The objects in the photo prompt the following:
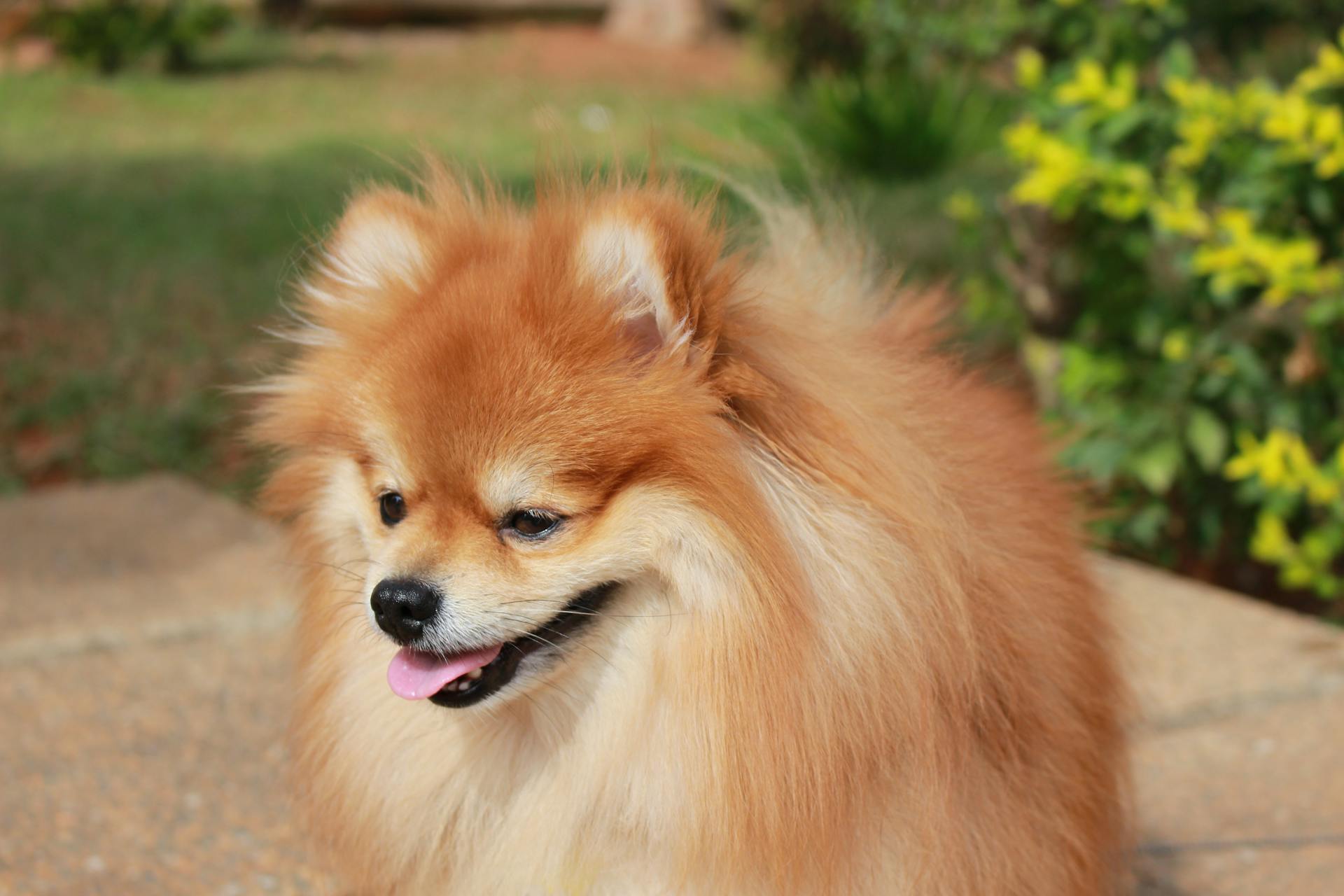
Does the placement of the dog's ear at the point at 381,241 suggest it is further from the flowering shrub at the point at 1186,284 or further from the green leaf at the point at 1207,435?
the green leaf at the point at 1207,435

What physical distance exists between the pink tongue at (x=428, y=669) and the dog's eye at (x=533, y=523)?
0.18 m

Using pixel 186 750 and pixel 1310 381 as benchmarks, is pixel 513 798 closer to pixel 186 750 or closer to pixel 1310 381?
pixel 186 750

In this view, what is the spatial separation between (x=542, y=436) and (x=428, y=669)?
0.41 meters

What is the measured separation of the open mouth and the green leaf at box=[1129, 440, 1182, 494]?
8.19 ft

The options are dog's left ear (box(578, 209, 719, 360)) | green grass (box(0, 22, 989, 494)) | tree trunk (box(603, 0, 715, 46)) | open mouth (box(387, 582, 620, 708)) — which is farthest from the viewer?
tree trunk (box(603, 0, 715, 46))

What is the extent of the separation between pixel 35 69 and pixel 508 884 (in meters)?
12.4

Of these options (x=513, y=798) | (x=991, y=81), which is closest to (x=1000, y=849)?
(x=513, y=798)

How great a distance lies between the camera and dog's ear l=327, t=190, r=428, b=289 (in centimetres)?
215

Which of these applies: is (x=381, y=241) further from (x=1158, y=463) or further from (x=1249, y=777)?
(x=1158, y=463)

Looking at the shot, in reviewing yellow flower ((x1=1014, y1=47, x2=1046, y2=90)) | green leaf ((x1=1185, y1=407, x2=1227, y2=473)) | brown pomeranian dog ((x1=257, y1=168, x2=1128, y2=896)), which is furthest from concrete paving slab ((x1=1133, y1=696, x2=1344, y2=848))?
yellow flower ((x1=1014, y1=47, x2=1046, y2=90))

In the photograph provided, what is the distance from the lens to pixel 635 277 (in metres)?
1.92

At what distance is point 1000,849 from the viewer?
2.06 m

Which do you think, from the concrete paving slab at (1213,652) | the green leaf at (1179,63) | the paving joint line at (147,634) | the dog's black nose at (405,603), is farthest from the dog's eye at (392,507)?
the green leaf at (1179,63)

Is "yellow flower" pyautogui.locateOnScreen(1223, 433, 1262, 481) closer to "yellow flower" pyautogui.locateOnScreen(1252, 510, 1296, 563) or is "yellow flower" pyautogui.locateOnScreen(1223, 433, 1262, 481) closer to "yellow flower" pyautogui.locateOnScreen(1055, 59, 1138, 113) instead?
"yellow flower" pyautogui.locateOnScreen(1252, 510, 1296, 563)
